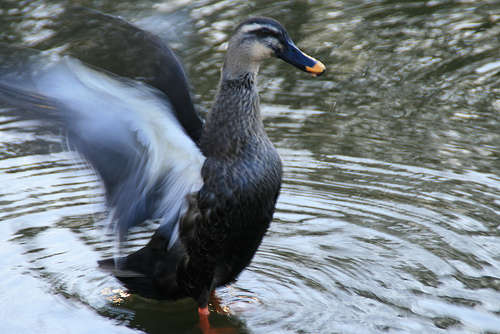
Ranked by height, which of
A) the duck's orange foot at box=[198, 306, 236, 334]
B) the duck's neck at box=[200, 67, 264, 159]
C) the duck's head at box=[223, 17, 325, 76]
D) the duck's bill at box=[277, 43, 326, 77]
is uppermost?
the duck's head at box=[223, 17, 325, 76]

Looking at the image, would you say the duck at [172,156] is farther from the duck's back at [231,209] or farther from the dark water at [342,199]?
the dark water at [342,199]

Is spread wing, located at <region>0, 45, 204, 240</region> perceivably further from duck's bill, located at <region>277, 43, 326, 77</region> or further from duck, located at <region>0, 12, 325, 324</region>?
duck's bill, located at <region>277, 43, 326, 77</region>

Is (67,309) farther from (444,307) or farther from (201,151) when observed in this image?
(444,307)

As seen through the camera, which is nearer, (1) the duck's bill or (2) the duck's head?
(2) the duck's head

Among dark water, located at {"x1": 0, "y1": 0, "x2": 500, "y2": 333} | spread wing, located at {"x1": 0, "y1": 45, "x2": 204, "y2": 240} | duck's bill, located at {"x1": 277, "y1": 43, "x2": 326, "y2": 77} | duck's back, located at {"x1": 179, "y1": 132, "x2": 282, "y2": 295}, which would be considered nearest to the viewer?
spread wing, located at {"x1": 0, "y1": 45, "x2": 204, "y2": 240}

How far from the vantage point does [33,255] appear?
4719 millimetres

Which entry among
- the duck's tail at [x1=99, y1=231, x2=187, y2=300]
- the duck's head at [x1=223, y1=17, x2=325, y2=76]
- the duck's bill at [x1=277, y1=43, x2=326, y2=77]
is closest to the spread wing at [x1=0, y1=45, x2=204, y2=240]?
the duck's tail at [x1=99, y1=231, x2=187, y2=300]

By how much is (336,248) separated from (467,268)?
Answer: 2.85 ft

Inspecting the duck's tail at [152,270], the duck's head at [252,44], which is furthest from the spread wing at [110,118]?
the duck's head at [252,44]

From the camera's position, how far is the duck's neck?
13.2 ft

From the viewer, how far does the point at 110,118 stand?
3512 millimetres

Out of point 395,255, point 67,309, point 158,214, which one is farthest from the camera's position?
point 395,255

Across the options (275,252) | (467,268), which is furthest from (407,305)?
(275,252)

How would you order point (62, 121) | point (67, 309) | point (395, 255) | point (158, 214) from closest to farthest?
point (62, 121) → point (158, 214) → point (67, 309) → point (395, 255)
